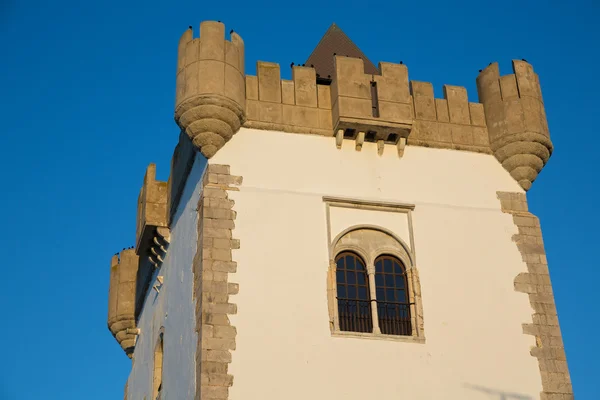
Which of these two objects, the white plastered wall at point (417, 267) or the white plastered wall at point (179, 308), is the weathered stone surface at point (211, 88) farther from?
the white plastered wall at point (179, 308)

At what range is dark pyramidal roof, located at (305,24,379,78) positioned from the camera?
24828mm

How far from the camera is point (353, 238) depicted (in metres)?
21.3

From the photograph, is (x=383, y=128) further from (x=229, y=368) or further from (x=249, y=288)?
(x=229, y=368)

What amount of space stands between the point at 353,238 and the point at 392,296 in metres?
1.44

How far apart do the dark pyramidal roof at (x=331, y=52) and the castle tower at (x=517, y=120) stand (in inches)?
115

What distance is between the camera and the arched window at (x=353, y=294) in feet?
67.2

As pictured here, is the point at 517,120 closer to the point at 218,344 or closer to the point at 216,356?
the point at 218,344

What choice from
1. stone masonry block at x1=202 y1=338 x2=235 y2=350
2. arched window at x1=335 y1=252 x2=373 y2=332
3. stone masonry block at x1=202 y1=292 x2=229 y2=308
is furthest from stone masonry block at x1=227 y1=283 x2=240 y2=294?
arched window at x1=335 y1=252 x2=373 y2=332

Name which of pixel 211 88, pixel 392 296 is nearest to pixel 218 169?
pixel 211 88

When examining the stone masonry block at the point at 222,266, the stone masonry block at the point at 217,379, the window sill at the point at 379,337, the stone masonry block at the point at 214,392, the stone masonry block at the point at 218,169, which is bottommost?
the stone masonry block at the point at 214,392

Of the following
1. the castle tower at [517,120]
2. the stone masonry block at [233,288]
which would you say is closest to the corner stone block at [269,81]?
the stone masonry block at [233,288]

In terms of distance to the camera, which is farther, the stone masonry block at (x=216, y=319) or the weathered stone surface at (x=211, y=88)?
the weathered stone surface at (x=211, y=88)

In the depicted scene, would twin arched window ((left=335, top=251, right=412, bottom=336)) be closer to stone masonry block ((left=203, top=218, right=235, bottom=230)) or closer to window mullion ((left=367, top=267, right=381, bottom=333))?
window mullion ((left=367, top=267, right=381, bottom=333))

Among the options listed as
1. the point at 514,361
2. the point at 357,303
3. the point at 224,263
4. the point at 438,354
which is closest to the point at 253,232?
the point at 224,263
